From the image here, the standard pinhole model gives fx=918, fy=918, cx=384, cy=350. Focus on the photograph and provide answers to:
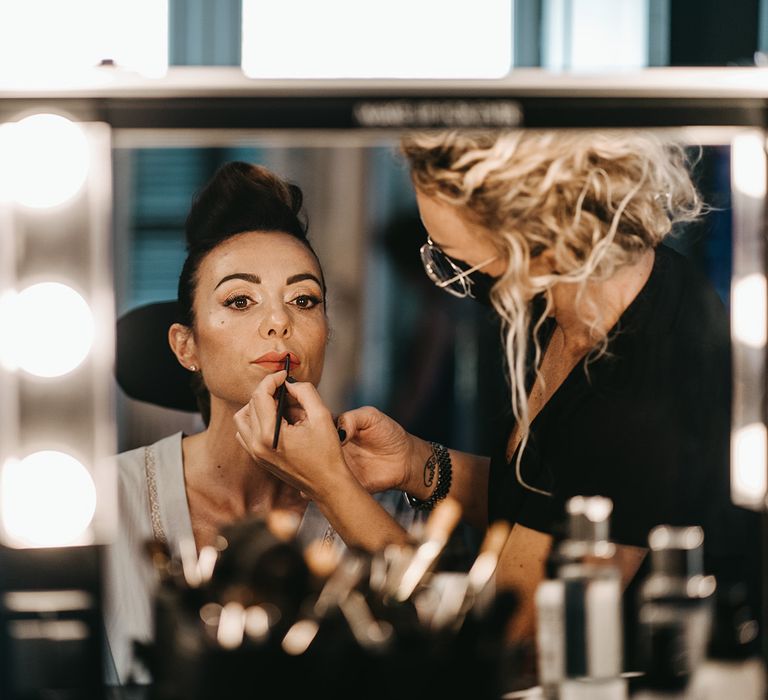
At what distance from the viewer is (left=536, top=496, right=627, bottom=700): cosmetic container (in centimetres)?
72

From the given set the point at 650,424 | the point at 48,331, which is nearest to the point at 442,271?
the point at 650,424

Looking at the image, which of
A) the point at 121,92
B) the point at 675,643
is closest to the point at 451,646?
the point at 675,643

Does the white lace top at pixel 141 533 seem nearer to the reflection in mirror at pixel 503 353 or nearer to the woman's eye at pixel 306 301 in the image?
the reflection in mirror at pixel 503 353

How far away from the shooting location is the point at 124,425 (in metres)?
0.74

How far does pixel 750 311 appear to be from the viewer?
75 centimetres

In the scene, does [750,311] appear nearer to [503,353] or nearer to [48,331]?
[503,353]

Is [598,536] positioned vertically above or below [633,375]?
below

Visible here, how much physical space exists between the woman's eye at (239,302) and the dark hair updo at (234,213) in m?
0.03

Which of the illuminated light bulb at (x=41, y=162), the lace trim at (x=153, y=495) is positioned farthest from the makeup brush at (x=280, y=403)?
the illuminated light bulb at (x=41, y=162)

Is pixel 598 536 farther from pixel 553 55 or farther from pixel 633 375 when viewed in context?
pixel 553 55

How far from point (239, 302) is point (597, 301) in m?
0.29

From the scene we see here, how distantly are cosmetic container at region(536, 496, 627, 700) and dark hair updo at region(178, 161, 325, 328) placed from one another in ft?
1.03

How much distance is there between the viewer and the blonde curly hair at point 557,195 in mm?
729

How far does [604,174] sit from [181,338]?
0.36 meters
